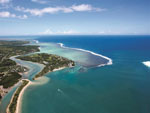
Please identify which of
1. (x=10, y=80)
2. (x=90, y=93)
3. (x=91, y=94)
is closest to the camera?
(x=91, y=94)

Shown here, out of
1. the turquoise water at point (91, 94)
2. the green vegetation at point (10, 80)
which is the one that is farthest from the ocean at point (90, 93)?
the green vegetation at point (10, 80)

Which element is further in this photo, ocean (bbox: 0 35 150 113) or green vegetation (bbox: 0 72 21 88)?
green vegetation (bbox: 0 72 21 88)

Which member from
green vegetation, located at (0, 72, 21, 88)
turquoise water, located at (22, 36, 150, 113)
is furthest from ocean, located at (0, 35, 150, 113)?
green vegetation, located at (0, 72, 21, 88)

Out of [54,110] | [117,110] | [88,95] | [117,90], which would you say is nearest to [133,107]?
[117,110]

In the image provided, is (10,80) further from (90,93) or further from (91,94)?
(91,94)

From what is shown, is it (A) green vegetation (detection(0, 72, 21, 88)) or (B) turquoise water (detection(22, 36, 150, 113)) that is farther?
(A) green vegetation (detection(0, 72, 21, 88))

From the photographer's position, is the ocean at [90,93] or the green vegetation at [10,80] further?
the green vegetation at [10,80]

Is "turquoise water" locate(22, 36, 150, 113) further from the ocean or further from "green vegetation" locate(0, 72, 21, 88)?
"green vegetation" locate(0, 72, 21, 88)

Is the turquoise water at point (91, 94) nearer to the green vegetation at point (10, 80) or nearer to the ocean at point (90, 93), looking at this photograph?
the ocean at point (90, 93)

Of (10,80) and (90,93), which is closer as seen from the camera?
(90,93)

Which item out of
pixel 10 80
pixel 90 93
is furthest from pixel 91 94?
pixel 10 80

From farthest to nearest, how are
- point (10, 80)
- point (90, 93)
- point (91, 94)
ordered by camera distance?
point (10, 80) → point (90, 93) → point (91, 94)
